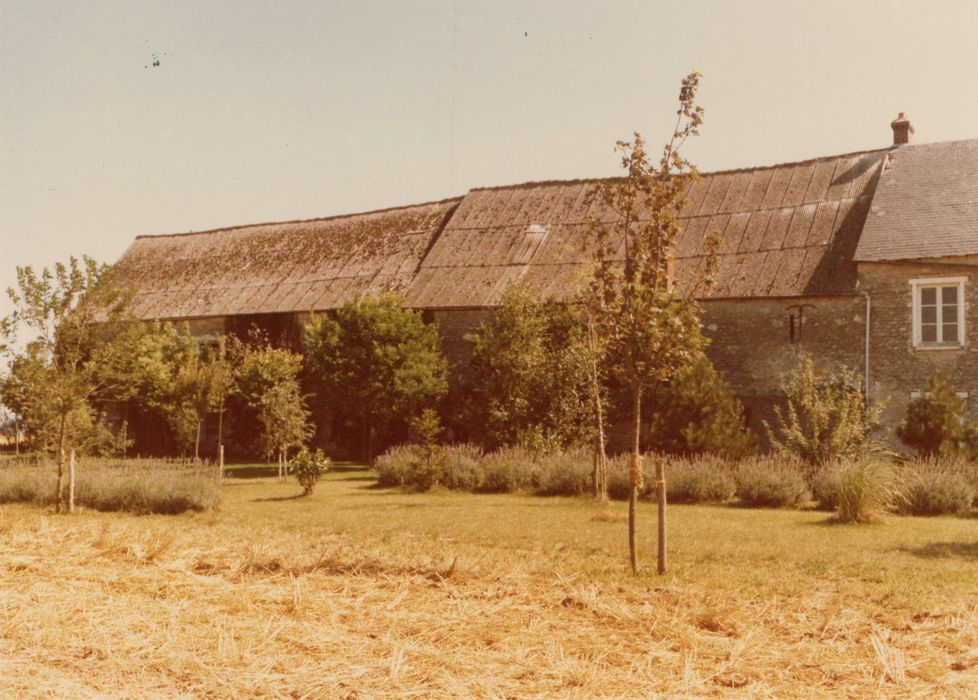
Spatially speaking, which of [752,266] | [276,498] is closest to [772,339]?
[752,266]

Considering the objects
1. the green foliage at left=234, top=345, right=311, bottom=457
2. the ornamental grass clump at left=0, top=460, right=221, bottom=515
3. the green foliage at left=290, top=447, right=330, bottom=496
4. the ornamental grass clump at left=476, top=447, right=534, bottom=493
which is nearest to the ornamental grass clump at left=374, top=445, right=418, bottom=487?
the ornamental grass clump at left=476, top=447, right=534, bottom=493

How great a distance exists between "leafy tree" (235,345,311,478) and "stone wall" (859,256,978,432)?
13529mm

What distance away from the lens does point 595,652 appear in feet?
19.1

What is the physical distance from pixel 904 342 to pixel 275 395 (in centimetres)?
1457

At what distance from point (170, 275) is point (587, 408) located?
21.9 m

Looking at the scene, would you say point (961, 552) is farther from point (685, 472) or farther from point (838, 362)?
point (838, 362)

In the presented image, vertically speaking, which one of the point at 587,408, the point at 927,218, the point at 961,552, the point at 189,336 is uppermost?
the point at 927,218

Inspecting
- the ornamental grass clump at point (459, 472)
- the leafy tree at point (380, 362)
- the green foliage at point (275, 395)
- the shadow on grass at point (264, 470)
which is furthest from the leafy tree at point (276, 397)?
the ornamental grass clump at point (459, 472)

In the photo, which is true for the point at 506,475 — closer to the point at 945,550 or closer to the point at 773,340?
the point at 773,340

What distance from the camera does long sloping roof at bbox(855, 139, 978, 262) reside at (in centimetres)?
2039

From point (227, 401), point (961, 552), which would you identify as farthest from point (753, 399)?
point (227, 401)

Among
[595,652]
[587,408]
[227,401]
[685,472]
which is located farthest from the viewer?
[227,401]

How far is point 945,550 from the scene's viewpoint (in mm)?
10203

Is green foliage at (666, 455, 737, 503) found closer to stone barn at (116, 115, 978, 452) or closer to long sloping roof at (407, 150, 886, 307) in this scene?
stone barn at (116, 115, 978, 452)
